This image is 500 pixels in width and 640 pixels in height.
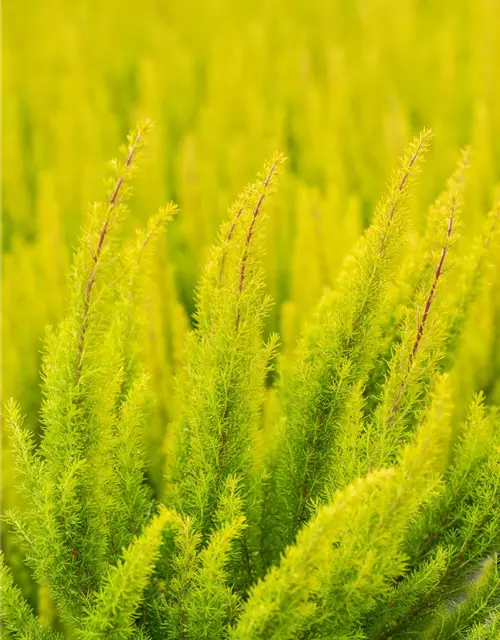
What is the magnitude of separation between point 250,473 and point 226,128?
85 centimetres

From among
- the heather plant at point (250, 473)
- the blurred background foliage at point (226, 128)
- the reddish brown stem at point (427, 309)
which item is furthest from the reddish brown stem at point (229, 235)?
the blurred background foliage at point (226, 128)

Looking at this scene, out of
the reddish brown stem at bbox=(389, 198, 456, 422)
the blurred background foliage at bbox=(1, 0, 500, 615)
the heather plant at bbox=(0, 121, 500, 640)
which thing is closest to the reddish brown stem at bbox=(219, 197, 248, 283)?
the heather plant at bbox=(0, 121, 500, 640)

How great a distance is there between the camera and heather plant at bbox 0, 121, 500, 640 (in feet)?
1.27

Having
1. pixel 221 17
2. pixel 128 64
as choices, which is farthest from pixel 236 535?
pixel 221 17

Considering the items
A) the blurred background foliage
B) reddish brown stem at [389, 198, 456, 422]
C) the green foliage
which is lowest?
the green foliage

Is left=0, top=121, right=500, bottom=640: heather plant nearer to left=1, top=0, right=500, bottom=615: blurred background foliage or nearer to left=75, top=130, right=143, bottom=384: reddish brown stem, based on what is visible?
left=75, top=130, right=143, bottom=384: reddish brown stem

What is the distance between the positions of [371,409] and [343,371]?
3.8 inches

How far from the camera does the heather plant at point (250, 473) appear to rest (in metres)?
0.39

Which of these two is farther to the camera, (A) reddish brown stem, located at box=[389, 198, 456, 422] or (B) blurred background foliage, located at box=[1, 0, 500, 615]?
(B) blurred background foliage, located at box=[1, 0, 500, 615]

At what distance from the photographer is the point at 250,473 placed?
1.60ft

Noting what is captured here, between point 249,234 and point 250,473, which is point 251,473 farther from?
point 249,234

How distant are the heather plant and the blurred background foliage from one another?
0.85 feet

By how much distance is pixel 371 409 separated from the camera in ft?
1.73

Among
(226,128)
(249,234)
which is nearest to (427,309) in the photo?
(249,234)
